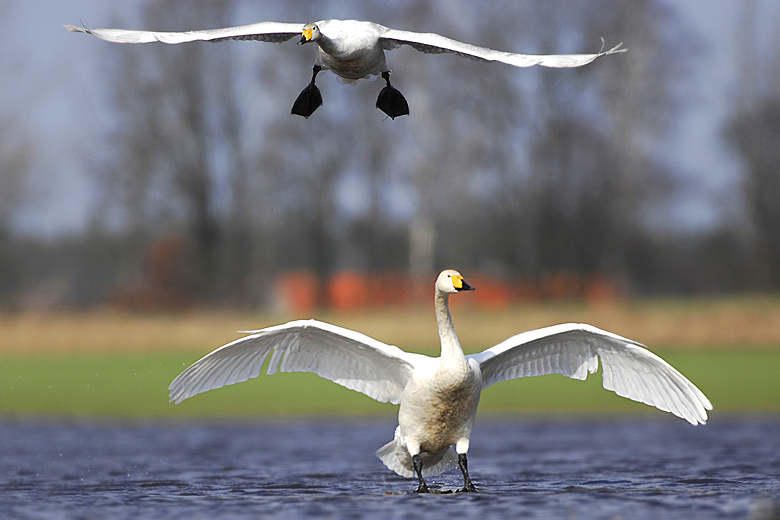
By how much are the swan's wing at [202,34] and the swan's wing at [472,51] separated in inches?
31.0

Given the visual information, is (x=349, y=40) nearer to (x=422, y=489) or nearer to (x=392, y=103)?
(x=392, y=103)

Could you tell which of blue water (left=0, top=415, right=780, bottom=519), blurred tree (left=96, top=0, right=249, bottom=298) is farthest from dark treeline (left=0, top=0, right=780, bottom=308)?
blue water (left=0, top=415, right=780, bottom=519)

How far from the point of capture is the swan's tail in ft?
35.0

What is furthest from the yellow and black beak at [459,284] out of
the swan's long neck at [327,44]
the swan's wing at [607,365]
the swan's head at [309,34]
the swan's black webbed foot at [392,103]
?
the swan's head at [309,34]

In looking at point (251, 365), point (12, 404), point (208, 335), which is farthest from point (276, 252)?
point (251, 365)

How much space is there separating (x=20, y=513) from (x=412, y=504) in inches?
121

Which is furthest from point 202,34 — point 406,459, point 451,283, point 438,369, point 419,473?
point 406,459

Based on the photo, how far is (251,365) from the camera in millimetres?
10602

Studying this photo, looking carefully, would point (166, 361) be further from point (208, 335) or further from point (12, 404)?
point (12, 404)

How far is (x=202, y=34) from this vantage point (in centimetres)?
911

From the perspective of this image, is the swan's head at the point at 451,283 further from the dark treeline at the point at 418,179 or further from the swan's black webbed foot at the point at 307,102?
the dark treeline at the point at 418,179

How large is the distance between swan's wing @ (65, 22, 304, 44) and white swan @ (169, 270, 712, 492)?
242 cm

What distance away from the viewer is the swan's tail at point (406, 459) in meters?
10.7

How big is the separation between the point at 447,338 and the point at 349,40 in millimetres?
2600
